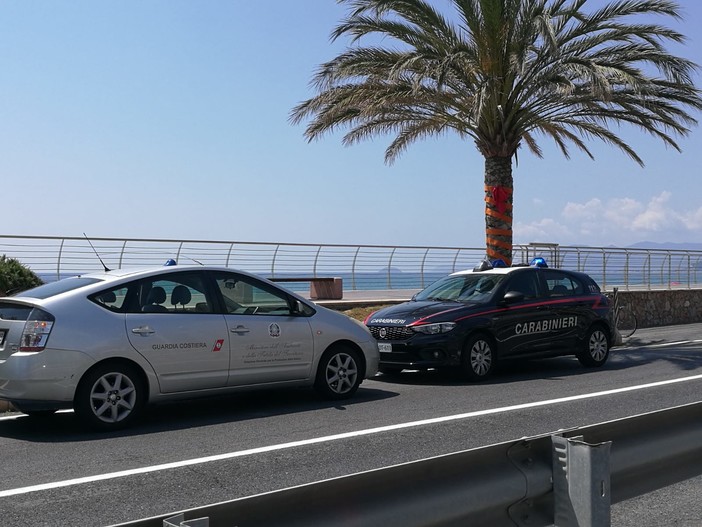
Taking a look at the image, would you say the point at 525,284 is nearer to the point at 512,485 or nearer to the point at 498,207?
the point at 498,207

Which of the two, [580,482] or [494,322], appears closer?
[580,482]

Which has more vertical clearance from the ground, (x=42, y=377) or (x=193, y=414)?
(x=42, y=377)

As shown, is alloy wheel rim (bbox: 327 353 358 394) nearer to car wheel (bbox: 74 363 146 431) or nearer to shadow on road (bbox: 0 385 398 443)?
shadow on road (bbox: 0 385 398 443)

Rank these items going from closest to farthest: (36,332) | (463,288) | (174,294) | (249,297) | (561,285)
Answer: (36,332) → (174,294) → (249,297) → (463,288) → (561,285)

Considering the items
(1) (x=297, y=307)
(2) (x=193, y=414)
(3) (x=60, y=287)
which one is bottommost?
(2) (x=193, y=414)

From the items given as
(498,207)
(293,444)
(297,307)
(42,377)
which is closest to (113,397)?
(42,377)

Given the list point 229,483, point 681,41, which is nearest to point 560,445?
point 229,483

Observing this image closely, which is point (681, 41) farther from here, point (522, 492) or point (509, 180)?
point (522, 492)

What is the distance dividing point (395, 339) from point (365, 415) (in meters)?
2.87

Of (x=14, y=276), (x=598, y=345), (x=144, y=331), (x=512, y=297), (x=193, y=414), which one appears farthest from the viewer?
(x=14, y=276)

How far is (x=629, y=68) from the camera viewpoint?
15.8 m

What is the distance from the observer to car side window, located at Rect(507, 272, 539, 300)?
41.4ft

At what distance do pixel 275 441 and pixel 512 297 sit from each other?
18.4ft

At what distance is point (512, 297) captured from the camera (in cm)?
1205
